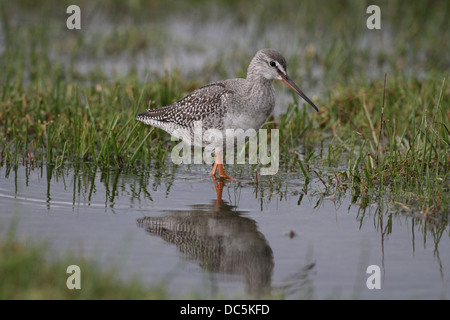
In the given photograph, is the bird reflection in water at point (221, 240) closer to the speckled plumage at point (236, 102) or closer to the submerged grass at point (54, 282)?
the submerged grass at point (54, 282)

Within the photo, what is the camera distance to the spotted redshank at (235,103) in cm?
883

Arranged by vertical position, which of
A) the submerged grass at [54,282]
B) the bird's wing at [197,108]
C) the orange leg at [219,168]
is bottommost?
the submerged grass at [54,282]

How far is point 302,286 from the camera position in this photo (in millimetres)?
5977

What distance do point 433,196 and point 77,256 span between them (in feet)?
12.8

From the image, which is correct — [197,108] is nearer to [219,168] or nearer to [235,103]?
[235,103]

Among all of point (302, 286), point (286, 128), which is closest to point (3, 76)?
point (286, 128)

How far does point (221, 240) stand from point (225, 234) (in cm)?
19

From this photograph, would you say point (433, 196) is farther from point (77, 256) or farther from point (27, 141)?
point (27, 141)

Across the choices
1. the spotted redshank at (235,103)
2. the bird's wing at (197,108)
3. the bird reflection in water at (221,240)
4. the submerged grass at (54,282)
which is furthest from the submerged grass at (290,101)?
the bird reflection in water at (221,240)

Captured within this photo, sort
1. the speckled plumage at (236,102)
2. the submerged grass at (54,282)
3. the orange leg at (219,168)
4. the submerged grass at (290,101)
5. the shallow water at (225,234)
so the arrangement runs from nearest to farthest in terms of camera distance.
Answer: the submerged grass at (54,282), the shallow water at (225,234), the submerged grass at (290,101), the speckled plumage at (236,102), the orange leg at (219,168)

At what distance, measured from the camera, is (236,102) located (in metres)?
8.87

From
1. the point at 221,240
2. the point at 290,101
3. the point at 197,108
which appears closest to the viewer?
the point at 221,240

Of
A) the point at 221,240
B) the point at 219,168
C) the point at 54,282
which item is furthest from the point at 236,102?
the point at 54,282

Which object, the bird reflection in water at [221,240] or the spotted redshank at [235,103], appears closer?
the bird reflection in water at [221,240]
